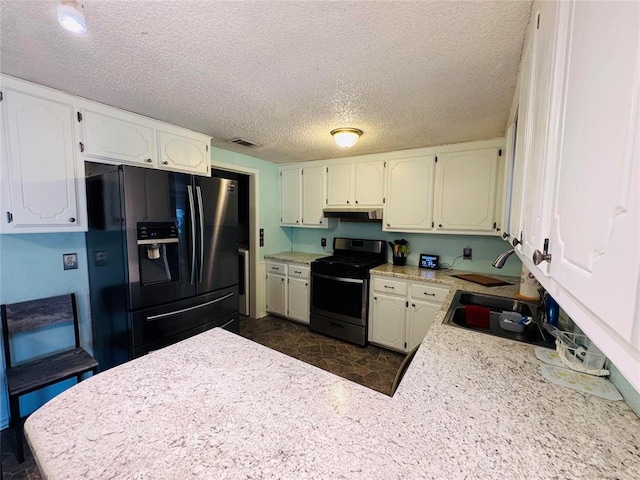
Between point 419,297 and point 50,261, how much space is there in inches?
123

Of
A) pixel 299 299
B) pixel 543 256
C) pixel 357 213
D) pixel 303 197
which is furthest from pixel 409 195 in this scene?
pixel 543 256

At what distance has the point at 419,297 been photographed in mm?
2725

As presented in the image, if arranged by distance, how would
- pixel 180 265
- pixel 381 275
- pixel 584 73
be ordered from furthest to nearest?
pixel 381 275 → pixel 180 265 → pixel 584 73

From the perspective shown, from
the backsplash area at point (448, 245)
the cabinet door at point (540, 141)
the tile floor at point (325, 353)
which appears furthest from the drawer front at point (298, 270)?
the cabinet door at point (540, 141)

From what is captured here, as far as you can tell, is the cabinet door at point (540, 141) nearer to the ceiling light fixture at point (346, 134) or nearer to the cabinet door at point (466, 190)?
the ceiling light fixture at point (346, 134)

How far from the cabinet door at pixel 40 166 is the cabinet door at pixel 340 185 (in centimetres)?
250

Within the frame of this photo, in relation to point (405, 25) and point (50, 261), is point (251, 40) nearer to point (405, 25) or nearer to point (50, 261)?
point (405, 25)

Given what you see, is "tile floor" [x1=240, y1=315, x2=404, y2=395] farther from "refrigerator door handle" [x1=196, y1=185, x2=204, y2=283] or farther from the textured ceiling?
the textured ceiling

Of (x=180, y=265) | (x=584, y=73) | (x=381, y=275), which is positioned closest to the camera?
(x=584, y=73)

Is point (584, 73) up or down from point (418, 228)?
up

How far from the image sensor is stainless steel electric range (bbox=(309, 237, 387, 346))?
305 centimetres

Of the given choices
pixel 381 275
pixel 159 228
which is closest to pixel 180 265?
pixel 159 228

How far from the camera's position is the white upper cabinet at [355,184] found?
3225 millimetres

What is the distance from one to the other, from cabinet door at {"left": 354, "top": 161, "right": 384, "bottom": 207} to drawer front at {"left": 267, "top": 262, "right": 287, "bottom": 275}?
1340mm
